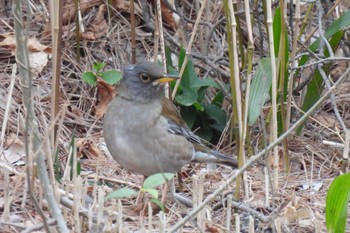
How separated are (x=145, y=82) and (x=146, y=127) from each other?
1.04ft

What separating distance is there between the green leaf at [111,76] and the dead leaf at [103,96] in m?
0.22

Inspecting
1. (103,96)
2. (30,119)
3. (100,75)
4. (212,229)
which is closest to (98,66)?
(100,75)

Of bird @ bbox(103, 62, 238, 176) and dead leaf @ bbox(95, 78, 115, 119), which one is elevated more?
bird @ bbox(103, 62, 238, 176)

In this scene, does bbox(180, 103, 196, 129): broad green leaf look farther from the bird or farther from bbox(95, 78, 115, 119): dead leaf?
the bird

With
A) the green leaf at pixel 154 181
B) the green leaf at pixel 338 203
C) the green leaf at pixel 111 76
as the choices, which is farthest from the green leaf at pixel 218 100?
the green leaf at pixel 154 181

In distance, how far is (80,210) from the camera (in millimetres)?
4082

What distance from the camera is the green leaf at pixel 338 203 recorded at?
4.28m

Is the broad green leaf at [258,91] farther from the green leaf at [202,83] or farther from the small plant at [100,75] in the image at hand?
the small plant at [100,75]

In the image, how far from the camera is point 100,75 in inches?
259

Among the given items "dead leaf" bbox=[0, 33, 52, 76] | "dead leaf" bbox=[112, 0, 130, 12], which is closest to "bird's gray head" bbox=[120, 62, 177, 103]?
"dead leaf" bbox=[0, 33, 52, 76]

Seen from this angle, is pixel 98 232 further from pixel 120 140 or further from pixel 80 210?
pixel 120 140

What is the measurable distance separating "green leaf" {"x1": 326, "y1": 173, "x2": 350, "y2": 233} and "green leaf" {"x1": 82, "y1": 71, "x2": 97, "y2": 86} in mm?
2665

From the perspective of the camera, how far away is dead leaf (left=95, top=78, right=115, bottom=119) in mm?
6766

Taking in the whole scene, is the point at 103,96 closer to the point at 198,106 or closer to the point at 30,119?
the point at 198,106
